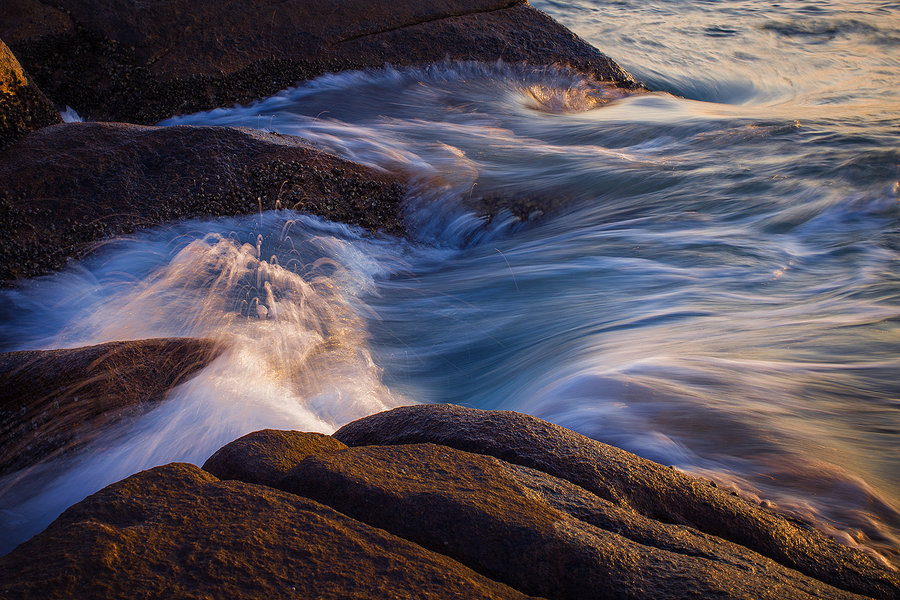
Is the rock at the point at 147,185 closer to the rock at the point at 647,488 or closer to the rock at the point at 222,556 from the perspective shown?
the rock at the point at 647,488

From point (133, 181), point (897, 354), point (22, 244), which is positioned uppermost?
point (133, 181)

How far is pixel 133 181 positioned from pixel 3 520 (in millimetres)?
2600

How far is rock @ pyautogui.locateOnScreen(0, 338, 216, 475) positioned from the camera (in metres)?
2.59

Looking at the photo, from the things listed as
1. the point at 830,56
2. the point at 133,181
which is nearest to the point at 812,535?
the point at 133,181

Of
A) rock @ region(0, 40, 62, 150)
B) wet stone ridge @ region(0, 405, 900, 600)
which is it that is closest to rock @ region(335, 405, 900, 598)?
wet stone ridge @ region(0, 405, 900, 600)

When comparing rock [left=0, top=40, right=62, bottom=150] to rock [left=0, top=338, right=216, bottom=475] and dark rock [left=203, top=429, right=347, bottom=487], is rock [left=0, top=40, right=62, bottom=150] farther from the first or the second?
dark rock [left=203, top=429, right=347, bottom=487]

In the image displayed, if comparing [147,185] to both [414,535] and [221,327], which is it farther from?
[414,535]

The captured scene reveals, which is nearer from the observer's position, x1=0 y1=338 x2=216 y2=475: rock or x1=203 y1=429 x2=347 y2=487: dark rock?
x1=203 y1=429 x2=347 y2=487: dark rock

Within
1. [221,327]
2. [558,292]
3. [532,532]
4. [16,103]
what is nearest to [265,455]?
[532,532]

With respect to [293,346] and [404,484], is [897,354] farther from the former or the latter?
[293,346]

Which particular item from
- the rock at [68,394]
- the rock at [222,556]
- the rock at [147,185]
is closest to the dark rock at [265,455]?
the rock at [222,556]

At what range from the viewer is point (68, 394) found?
8.66ft

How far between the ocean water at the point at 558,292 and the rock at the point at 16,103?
50.4 inches

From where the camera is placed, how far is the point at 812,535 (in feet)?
6.16
